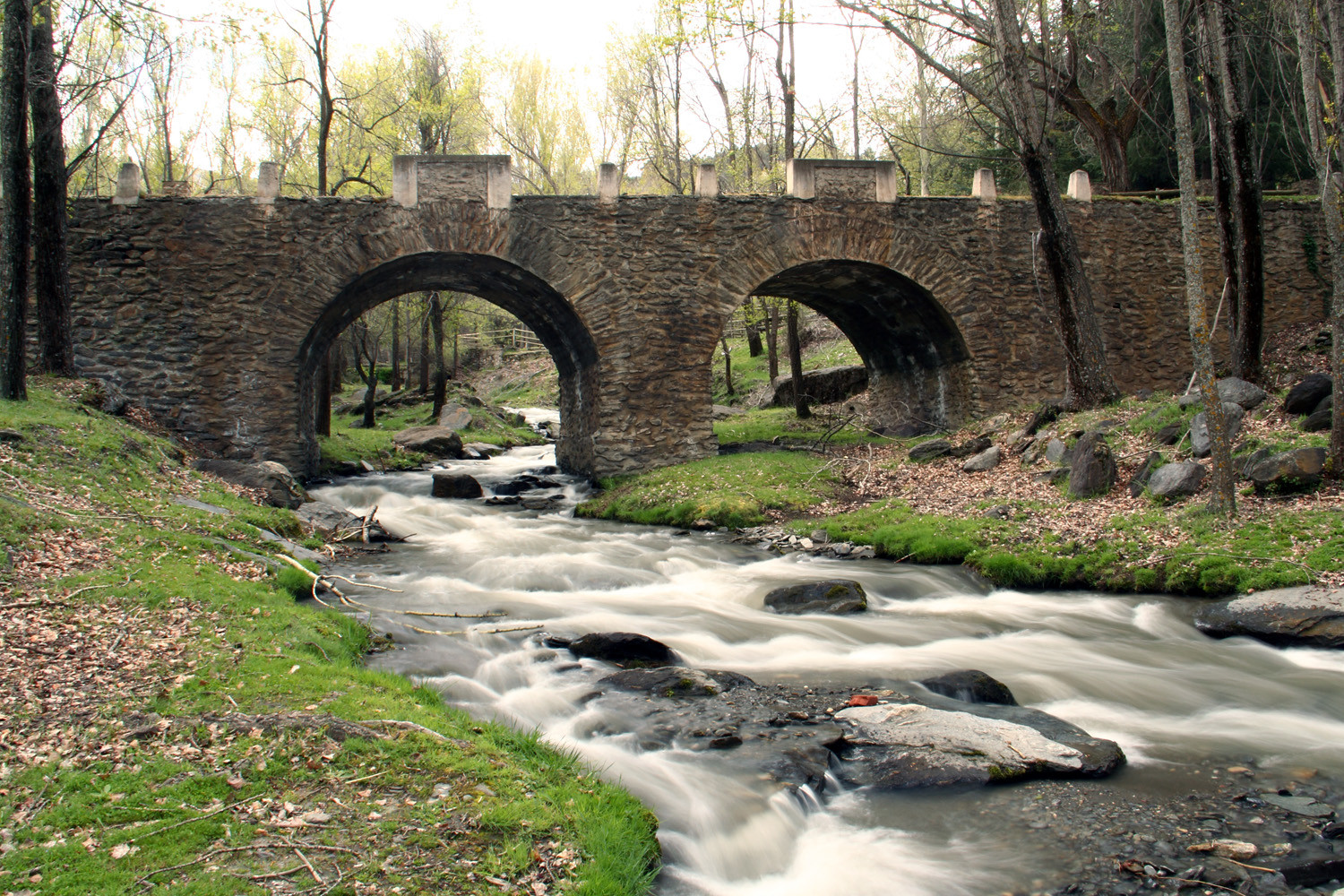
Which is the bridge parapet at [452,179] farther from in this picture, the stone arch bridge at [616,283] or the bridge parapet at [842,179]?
the bridge parapet at [842,179]

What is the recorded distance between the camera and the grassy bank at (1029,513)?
845 centimetres

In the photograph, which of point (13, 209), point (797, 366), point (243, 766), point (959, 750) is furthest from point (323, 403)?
point (959, 750)

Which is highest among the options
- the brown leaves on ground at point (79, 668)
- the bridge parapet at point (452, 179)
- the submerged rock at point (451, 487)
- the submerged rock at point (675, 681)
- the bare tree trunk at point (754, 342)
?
the bridge parapet at point (452, 179)

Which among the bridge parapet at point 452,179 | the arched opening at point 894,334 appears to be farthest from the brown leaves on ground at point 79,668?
the arched opening at point 894,334

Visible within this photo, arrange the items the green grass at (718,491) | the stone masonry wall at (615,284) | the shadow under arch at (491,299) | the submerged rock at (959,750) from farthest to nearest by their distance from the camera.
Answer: the shadow under arch at (491,299) < the stone masonry wall at (615,284) < the green grass at (718,491) < the submerged rock at (959,750)

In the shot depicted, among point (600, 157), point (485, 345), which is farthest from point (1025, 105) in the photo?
point (485, 345)

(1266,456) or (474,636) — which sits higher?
(1266,456)

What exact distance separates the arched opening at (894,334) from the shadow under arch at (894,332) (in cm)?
2

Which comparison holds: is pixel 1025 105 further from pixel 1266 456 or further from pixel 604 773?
pixel 604 773

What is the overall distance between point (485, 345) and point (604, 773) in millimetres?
40128

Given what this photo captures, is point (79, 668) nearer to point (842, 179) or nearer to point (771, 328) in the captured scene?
point (842, 179)

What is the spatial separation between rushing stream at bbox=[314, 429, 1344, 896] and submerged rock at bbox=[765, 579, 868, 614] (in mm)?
192

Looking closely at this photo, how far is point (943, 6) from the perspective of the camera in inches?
468

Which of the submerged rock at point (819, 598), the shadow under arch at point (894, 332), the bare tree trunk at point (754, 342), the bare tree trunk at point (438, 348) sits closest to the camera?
the submerged rock at point (819, 598)
